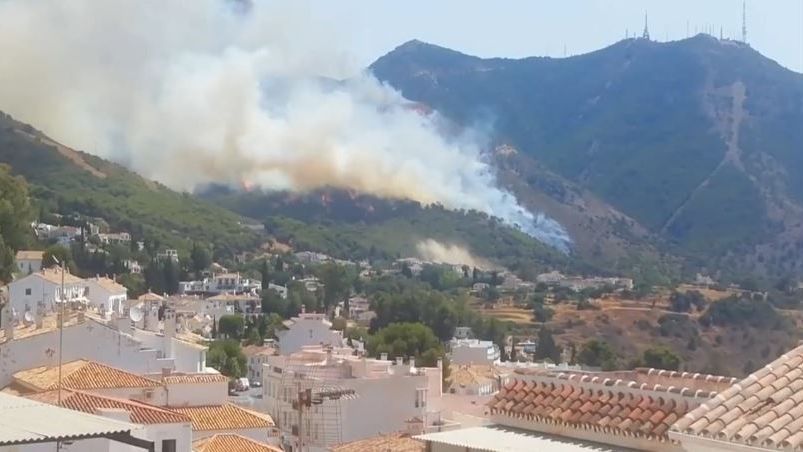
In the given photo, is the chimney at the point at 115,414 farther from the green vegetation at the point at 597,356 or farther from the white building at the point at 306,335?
the green vegetation at the point at 597,356

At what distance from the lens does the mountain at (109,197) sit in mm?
112062

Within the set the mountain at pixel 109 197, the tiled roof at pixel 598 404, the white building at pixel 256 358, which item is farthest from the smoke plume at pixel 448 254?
the tiled roof at pixel 598 404

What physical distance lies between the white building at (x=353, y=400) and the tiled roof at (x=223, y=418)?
2128mm

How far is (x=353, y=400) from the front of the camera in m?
32.3

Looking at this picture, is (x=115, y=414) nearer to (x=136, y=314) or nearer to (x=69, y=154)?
(x=136, y=314)

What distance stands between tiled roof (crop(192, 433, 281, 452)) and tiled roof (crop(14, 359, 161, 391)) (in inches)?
79.8

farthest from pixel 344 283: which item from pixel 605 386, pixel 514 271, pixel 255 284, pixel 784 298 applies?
pixel 605 386

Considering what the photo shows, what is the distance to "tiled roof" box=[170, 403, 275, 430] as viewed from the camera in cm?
2623

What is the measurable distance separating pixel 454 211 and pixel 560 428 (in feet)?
546

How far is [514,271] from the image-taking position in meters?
155

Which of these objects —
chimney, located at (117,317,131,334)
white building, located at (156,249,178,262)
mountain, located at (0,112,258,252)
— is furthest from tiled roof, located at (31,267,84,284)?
mountain, located at (0,112,258,252)

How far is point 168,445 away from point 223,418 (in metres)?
7.62

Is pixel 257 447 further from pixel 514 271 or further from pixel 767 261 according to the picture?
pixel 767 261

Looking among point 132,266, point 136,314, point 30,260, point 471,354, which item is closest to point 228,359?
point 136,314
